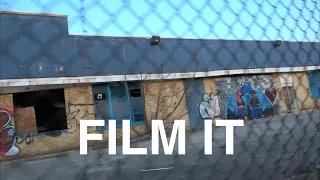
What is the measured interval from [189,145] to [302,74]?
1.20 m

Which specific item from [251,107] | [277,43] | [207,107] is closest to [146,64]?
[277,43]

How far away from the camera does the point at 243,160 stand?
5.82 feet

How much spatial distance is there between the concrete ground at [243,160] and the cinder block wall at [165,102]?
0.15m

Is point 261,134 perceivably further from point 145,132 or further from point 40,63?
point 40,63

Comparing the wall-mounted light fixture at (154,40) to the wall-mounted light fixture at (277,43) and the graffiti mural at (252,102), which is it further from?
the graffiti mural at (252,102)

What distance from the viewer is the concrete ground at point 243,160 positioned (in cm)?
139

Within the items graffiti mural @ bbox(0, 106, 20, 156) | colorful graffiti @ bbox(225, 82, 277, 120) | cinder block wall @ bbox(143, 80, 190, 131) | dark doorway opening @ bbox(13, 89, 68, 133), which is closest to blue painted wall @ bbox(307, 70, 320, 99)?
colorful graffiti @ bbox(225, 82, 277, 120)

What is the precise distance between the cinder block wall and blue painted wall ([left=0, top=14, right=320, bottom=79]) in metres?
0.10

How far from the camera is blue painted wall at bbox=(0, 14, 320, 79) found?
2.40ft

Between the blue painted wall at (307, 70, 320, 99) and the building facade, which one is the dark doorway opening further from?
the blue painted wall at (307, 70, 320, 99)

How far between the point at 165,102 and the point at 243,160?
819 mm

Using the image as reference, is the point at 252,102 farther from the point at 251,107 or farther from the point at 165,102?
the point at 165,102

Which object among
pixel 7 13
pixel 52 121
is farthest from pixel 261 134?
pixel 52 121

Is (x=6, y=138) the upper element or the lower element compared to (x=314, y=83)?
lower
